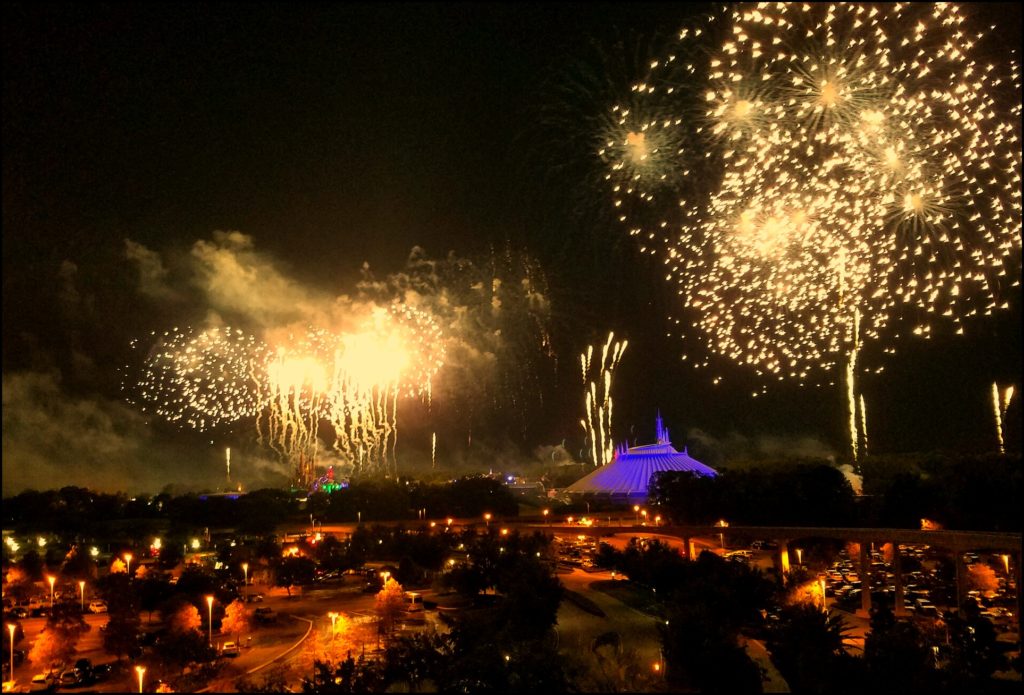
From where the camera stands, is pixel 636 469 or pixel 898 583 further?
pixel 636 469

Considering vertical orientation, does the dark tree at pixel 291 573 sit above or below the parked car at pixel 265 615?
above

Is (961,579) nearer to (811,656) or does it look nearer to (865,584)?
(865,584)

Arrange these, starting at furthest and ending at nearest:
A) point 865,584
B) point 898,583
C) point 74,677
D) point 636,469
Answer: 1. point 636,469
2. point 898,583
3. point 865,584
4. point 74,677

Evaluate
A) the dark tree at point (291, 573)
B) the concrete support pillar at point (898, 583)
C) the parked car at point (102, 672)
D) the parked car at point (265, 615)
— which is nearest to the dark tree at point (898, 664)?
the concrete support pillar at point (898, 583)

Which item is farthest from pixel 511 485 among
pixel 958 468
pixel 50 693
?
pixel 50 693

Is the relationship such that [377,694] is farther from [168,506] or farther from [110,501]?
[110,501]

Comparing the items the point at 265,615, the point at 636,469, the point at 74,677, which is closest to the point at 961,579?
the point at 265,615

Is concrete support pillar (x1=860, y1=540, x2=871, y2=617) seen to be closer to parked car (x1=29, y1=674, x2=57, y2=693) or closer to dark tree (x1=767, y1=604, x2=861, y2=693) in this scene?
dark tree (x1=767, y1=604, x2=861, y2=693)

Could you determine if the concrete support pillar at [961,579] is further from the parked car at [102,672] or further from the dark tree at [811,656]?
the parked car at [102,672]
